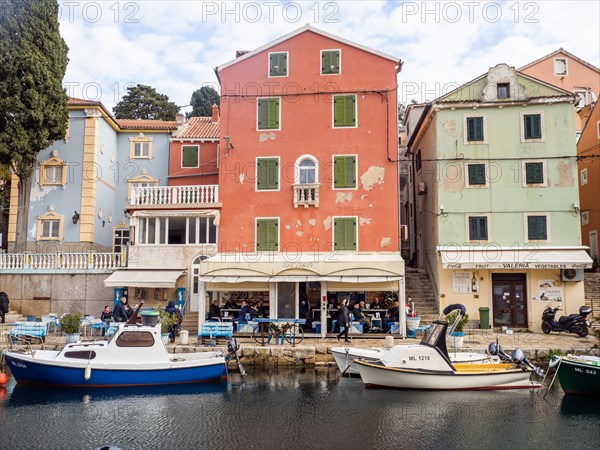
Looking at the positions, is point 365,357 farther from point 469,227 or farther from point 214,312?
point 469,227

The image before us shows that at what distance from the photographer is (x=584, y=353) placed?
63.6 ft

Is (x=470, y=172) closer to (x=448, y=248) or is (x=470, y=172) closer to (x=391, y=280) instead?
(x=448, y=248)

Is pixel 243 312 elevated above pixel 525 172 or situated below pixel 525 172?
below

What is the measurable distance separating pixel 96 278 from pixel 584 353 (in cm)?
2097

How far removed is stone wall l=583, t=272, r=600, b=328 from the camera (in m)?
25.1

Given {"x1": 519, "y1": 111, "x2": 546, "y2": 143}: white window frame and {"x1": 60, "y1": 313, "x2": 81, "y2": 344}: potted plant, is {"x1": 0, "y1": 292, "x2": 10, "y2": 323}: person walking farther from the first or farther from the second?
{"x1": 519, "y1": 111, "x2": 546, "y2": 143}: white window frame

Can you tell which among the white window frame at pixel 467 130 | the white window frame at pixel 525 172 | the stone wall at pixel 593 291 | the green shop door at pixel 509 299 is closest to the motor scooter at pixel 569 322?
the green shop door at pixel 509 299

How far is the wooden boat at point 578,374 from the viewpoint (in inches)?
627

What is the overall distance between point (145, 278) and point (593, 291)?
2107 centimetres

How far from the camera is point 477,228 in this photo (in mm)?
25688

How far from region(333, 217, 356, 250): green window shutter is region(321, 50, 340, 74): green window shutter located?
7109mm

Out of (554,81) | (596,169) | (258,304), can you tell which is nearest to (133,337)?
(258,304)

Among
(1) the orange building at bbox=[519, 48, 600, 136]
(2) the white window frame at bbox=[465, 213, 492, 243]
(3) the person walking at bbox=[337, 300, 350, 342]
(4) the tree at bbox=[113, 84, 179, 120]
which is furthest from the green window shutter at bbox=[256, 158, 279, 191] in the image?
(4) the tree at bbox=[113, 84, 179, 120]

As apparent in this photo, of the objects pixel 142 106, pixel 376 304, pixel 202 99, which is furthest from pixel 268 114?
pixel 202 99
